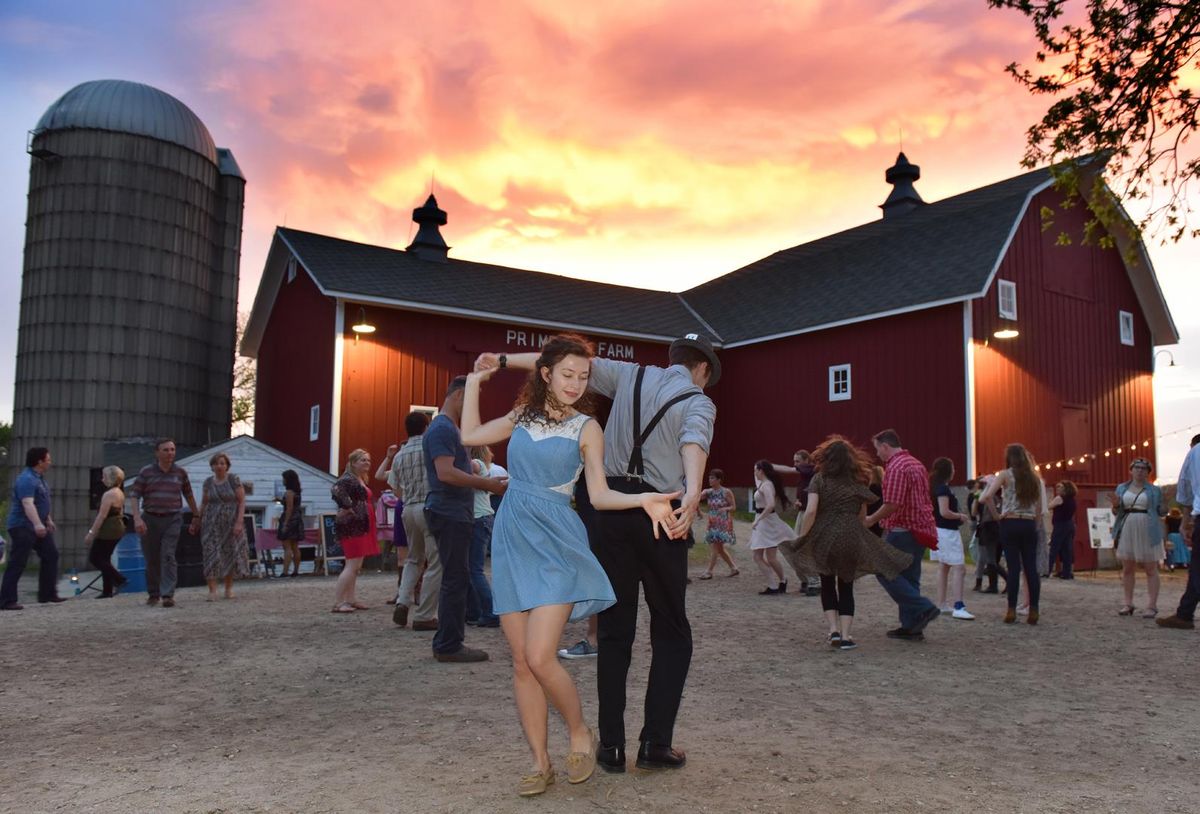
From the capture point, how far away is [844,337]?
23.2m

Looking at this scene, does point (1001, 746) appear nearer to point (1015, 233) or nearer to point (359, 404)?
point (359, 404)

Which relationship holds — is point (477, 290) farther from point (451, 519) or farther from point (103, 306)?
point (451, 519)

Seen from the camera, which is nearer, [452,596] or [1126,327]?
[452,596]

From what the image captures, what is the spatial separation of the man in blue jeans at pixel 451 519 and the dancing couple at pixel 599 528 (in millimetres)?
2408

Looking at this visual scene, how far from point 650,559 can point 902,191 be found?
95.0 ft

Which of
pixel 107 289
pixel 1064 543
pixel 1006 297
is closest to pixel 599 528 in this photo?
pixel 1064 543

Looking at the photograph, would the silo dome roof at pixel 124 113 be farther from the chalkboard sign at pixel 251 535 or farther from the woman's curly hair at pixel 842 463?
the woman's curly hair at pixel 842 463

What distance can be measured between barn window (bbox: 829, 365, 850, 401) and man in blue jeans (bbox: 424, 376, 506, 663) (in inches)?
691

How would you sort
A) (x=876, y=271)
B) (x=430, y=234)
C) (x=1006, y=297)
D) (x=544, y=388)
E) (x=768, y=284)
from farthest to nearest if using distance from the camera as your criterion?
(x=768, y=284), (x=430, y=234), (x=876, y=271), (x=1006, y=297), (x=544, y=388)

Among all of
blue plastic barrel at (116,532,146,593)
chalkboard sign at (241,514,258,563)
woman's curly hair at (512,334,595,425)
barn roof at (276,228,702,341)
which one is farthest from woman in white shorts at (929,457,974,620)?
barn roof at (276,228,702,341)

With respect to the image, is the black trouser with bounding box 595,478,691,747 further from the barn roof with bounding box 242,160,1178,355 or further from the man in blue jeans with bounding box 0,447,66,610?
the barn roof with bounding box 242,160,1178,355

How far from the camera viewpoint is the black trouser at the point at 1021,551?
9062 millimetres

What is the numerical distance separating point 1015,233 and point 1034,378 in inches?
140

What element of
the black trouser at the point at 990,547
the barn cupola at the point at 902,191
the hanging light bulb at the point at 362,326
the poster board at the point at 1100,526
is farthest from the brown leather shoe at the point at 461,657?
the barn cupola at the point at 902,191
